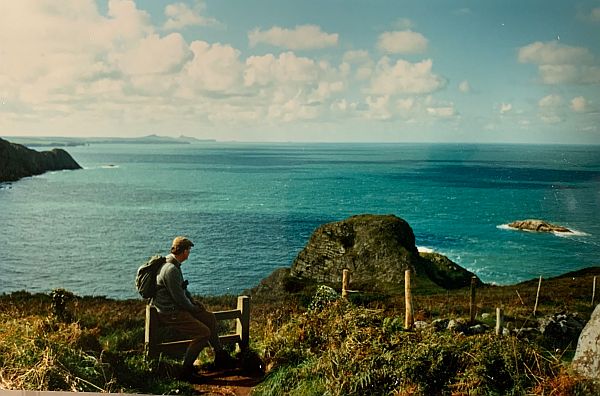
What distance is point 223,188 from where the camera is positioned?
9070 mm

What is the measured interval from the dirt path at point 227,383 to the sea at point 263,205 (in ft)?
4.88

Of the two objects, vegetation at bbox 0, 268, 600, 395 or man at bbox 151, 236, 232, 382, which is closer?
vegetation at bbox 0, 268, 600, 395

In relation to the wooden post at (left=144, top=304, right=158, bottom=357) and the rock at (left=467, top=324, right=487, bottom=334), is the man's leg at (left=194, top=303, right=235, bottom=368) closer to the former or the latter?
the wooden post at (left=144, top=304, right=158, bottom=357)

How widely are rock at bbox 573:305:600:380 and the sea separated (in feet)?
4.56

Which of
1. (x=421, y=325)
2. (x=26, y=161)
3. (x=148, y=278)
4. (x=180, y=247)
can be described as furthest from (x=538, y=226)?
(x=26, y=161)

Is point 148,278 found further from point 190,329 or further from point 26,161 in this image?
point 26,161

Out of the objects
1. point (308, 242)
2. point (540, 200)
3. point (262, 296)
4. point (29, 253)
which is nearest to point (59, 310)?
point (29, 253)

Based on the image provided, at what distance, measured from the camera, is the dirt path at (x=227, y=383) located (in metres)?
6.92

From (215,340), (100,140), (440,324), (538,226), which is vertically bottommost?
(215,340)

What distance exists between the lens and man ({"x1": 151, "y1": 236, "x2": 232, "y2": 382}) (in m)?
7.01

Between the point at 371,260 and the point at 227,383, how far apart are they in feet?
8.58

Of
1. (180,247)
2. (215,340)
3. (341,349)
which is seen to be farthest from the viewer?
(215,340)

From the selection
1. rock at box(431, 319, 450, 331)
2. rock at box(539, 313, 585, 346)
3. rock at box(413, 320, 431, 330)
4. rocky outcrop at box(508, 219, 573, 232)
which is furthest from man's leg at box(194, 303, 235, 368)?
rocky outcrop at box(508, 219, 573, 232)

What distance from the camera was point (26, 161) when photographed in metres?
9.66
